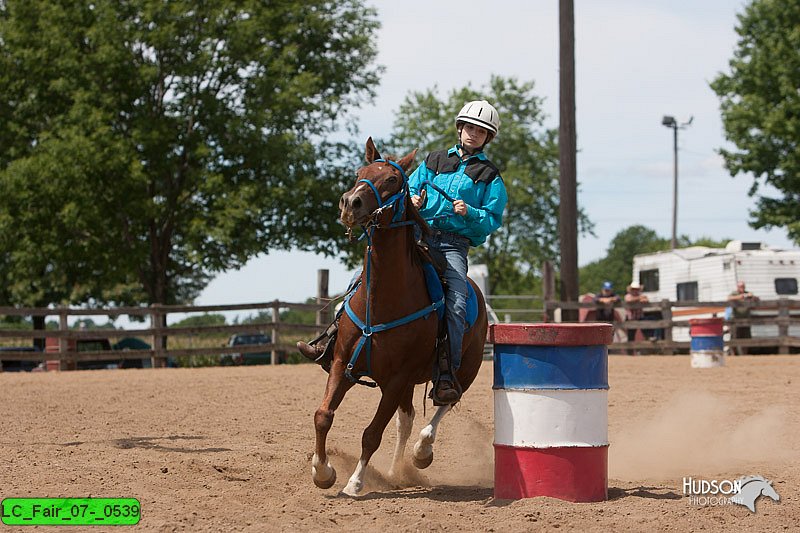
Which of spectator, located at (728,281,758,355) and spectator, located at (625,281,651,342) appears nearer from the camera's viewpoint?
spectator, located at (728,281,758,355)

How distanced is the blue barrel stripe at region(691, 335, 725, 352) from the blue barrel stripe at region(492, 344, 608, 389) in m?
13.9

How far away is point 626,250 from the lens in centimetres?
10019

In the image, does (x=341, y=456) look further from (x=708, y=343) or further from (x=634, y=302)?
(x=634, y=302)

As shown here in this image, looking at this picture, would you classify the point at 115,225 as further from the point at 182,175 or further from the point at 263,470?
the point at 263,470

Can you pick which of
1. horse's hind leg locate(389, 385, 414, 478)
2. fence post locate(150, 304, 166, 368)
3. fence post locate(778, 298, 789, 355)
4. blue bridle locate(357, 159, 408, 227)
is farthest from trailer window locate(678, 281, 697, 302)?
blue bridle locate(357, 159, 408, 227)

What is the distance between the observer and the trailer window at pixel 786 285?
28219mm

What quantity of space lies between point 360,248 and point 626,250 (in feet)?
238

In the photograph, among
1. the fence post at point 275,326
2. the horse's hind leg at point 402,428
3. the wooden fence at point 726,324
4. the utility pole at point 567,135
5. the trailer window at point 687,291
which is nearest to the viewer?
the horse's hind leg at point 402,428

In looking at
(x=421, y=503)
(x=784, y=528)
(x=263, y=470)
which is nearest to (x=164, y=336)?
(x=263, y=470)

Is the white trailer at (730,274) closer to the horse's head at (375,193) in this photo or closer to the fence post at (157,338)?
the fence post at (157,338)

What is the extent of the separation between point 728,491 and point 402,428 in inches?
96.9

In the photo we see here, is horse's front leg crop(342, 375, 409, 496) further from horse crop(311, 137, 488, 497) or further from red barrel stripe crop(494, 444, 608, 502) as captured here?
red barrel stripe crop(494, 444, 608, 502)

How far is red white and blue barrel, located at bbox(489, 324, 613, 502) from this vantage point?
6.62m

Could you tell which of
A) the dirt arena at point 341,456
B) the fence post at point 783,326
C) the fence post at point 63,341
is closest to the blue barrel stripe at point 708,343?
the dirt arena at point 341,456
